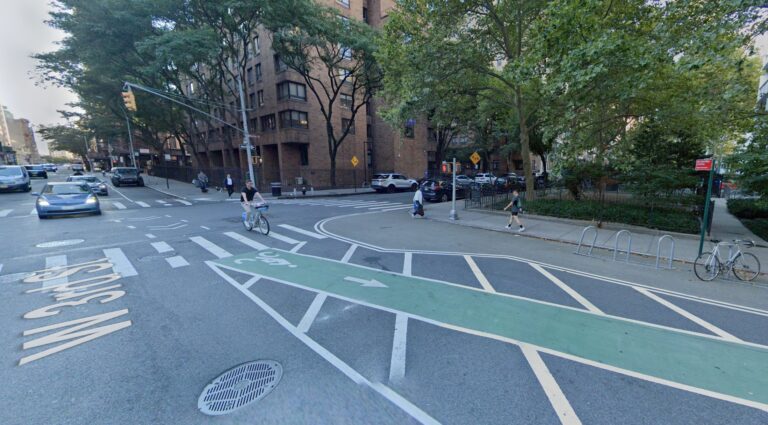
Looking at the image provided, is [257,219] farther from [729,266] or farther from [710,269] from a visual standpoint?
[729,266]

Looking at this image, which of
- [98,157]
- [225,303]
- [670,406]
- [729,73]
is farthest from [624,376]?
[98,157]

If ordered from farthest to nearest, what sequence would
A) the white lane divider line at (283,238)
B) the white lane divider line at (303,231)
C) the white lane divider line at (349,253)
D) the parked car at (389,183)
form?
the parked car at (389,183)
the white lane divider line at (303,231)
the white lane divider line at (283,238)
the white lane divider line at (349,253)

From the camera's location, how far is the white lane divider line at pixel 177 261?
22.5 ft

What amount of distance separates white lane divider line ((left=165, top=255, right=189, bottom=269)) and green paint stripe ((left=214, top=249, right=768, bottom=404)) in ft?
7.85

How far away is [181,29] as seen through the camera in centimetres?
2231

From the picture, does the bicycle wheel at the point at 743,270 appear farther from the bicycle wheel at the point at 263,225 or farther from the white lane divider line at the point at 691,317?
the bicycle wheel at the point at 263,225

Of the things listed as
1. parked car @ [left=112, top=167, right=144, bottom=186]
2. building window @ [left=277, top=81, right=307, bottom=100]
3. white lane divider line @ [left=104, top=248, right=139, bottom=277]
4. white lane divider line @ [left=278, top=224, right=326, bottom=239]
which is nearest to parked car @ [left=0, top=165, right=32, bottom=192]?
parked car @ [left=112, top=167, right=144, bottom=186]

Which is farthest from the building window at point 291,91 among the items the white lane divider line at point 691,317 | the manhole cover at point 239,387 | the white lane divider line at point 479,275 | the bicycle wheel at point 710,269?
the bicycle wheel at point 710,269

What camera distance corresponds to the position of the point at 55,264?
270 inches

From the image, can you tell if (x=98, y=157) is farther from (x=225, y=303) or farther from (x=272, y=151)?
(x=225, y=303)

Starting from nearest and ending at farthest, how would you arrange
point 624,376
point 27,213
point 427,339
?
point 624,376
point 427,339
point 27,213

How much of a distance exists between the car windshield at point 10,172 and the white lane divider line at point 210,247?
25.3 metres

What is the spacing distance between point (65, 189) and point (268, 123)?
21712mm

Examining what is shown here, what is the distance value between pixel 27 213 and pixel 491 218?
21940 mm
